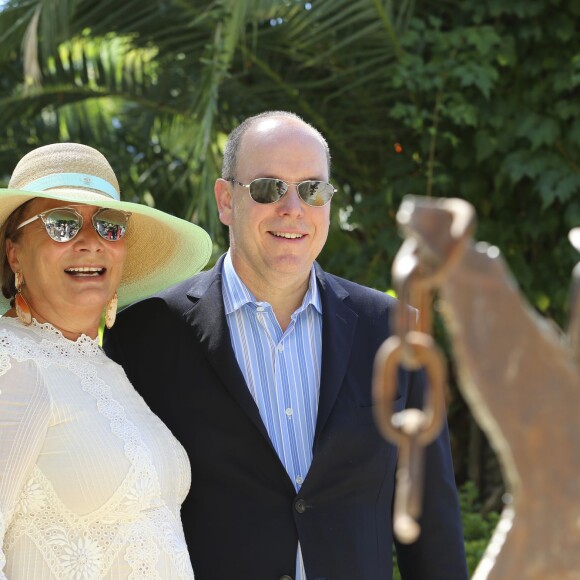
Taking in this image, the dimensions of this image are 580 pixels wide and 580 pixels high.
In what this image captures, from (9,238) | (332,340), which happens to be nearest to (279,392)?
(332,340)

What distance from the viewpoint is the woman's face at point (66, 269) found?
2.73 meters

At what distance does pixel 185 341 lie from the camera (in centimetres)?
308

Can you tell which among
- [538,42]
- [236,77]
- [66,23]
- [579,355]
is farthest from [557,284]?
[579,355]

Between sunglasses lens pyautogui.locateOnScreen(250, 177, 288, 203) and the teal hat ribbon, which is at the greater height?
the teal hat ribbon

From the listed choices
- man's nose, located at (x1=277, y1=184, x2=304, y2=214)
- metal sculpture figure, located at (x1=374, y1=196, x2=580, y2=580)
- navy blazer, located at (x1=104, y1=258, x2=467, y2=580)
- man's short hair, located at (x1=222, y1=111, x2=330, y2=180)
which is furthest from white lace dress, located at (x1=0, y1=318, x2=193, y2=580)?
metal sculpture figure, located at (x1=374, y1=196, x2=580, y2=580)

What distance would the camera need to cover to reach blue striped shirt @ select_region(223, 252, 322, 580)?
9.62 feet

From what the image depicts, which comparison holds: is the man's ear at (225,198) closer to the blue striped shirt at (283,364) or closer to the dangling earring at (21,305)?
the blue striped shirt at (283,364)

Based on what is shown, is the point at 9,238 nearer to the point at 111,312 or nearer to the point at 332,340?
the point at 111,312

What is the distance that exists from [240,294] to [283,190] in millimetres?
328

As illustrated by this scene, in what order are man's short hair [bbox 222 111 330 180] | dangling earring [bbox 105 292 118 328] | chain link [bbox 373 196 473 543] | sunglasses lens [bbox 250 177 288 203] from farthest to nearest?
man's short hair [bbox 222 111 330 180] < sunglasses lens [bbox 250 177 288 203] < dangling earring [bbox 105 292 118 328] < chain link [bbox 373 196 473 543]

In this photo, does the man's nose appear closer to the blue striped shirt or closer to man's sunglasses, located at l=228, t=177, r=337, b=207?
man's sunglasses, located at l=228, t=177, r=337, b=207

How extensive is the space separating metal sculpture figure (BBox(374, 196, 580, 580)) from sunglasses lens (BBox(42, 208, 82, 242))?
1.70m

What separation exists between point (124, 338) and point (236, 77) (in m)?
3.90

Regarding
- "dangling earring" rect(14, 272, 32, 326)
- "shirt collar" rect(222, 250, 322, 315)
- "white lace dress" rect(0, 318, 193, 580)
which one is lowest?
"white lace dress" rect(0, 318, 193, 580)
